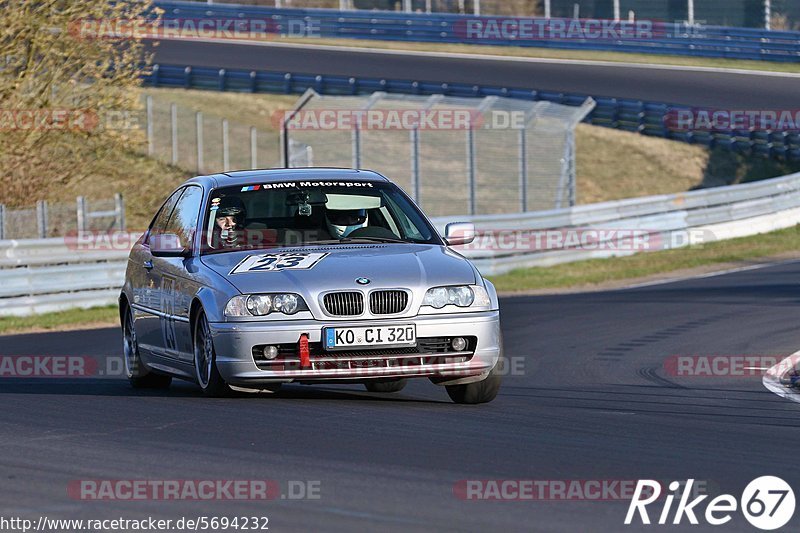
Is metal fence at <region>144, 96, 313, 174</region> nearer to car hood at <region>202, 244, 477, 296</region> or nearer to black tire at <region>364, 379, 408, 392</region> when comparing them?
black tire at <region>364, 379, 408, 392</region>

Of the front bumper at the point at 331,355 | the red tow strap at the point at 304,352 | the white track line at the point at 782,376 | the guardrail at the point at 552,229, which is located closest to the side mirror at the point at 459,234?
the front bumper at the point at 331,355

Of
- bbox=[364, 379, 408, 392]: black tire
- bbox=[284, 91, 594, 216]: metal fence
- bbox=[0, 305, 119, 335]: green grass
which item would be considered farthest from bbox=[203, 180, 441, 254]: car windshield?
bbox=[284, 91, 594, 216]: metal fence

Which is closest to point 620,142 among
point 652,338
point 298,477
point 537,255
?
point 537,255

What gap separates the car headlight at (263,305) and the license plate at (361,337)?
0.76 feet

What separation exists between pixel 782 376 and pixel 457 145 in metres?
25.8

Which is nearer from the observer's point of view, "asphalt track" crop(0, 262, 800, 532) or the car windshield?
"asphalt track" crop(0, 262, 800, 532)

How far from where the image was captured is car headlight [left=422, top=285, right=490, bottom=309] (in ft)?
28.5

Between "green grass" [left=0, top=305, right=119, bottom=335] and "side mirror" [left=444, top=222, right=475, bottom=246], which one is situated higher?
"side mirror" [left=444, top=222, right=475, bottom=246]

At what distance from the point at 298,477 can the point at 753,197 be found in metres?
22.7

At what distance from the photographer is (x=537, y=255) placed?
80.0 feet

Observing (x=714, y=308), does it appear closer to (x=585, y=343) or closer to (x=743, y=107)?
(x=585, y=343)

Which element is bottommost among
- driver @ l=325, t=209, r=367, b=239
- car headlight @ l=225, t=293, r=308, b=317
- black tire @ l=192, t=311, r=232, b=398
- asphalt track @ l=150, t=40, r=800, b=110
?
asphalt track @ l=150, t=40, r=800, b=110

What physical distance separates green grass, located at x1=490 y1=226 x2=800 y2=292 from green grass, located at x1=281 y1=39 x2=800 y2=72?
50.3ft

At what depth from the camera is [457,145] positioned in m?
36.7
